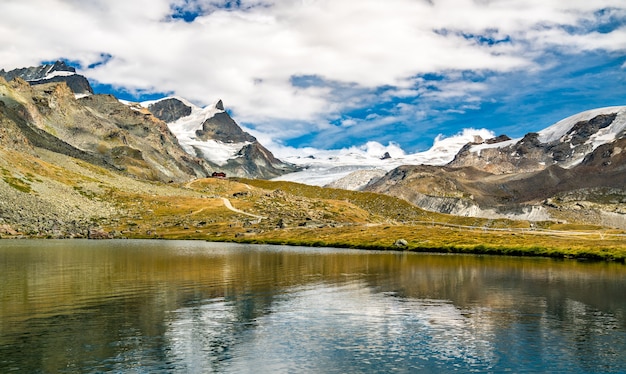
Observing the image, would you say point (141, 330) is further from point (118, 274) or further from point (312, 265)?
point (312, 265)

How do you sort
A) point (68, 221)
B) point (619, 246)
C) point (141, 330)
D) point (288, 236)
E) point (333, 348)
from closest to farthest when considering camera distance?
point (333, 348), point (141, 330), point (619, 246), point (288, 236), point (68, 221)

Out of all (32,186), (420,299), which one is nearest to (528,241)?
(420,299)

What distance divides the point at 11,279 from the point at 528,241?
4582 inches

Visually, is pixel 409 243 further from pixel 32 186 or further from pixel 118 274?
pixel 32 186

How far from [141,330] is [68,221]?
157 meters

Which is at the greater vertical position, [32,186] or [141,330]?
[32,186]

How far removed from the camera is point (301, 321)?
1714 inches

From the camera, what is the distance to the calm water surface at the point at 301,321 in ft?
107

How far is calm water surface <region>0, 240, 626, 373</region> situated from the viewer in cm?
3253

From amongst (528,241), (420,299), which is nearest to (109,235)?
(528,241)

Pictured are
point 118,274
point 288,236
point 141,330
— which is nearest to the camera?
point 141,330

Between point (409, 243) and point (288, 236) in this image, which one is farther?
point (288, 236)

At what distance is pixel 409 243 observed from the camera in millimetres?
139375

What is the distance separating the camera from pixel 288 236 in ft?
544
